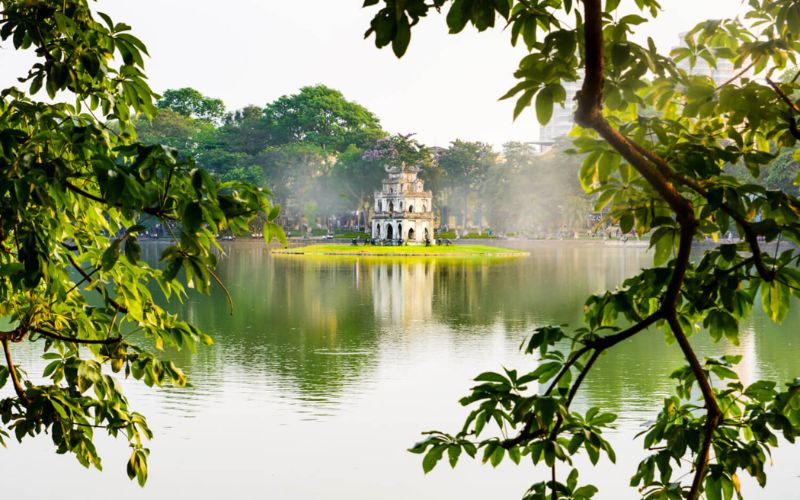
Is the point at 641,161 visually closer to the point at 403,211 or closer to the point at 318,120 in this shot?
the point at 403,211

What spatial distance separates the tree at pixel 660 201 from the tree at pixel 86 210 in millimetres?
584

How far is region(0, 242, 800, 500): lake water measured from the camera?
5875 mm

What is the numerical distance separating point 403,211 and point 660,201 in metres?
41.7

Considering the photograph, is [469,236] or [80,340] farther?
[469,236]

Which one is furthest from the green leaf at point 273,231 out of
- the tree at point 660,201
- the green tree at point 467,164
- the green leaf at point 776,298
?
the green tree at point 467,164

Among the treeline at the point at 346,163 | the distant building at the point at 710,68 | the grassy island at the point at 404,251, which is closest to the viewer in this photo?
the distant building at the point at 710,68

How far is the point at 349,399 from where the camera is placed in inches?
327

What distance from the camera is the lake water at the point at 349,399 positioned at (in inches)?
231

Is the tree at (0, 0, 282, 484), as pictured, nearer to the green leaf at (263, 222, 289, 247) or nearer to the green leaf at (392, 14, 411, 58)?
the green leaf at (263, 222, 289, 247)

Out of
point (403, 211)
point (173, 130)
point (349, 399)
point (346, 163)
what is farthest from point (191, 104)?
point (349, 399)

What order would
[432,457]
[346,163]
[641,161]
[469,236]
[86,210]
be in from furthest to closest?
[469,236] → [346,163] → [86,210] → [432,457] → [641,161]

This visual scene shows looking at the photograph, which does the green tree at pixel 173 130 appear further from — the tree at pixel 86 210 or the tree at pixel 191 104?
the tree at pixel 86 210

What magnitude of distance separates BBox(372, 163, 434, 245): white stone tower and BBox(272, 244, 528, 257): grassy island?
2960 mm

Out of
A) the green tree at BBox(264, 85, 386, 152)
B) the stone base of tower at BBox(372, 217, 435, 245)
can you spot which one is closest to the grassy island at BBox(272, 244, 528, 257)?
the stone base of tower at BBox(372, 217, 435, 245)
